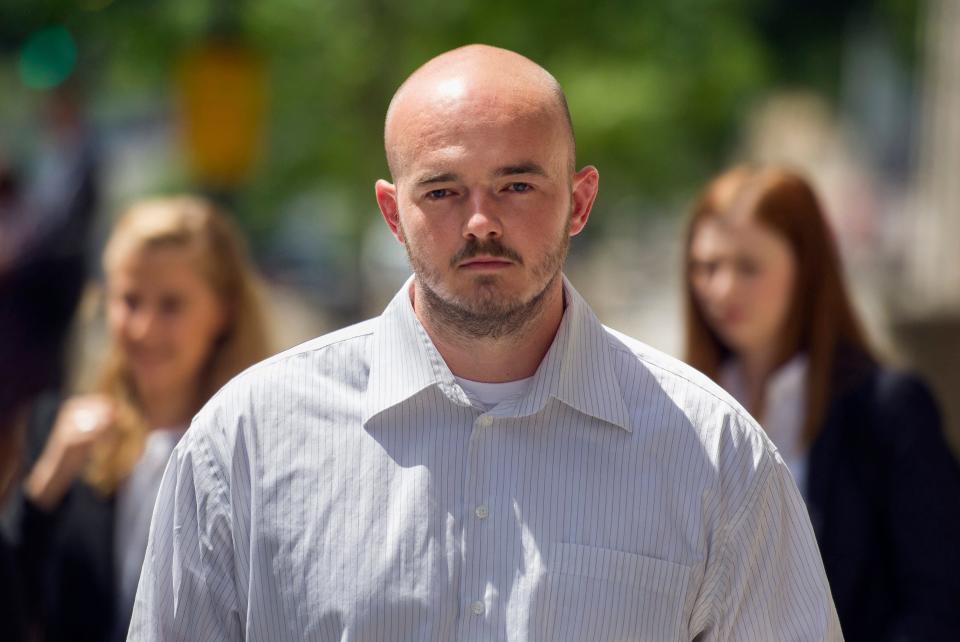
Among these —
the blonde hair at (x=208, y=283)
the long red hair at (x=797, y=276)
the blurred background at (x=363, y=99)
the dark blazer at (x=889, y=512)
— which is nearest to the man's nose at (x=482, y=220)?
the dark blazer at (x=889, y=512)

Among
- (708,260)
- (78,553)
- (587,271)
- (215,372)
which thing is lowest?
(78,553)

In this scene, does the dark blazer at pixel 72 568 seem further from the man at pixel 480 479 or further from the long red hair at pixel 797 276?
the long red hair at pixel 797 276

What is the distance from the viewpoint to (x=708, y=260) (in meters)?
4.26

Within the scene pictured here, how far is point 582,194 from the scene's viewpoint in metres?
2.75

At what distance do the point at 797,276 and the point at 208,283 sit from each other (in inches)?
70.9

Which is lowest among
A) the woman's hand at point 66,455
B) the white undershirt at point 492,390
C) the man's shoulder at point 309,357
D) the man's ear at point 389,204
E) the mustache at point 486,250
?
the woman's hand at point 66,455

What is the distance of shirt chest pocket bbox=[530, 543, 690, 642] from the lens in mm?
2428

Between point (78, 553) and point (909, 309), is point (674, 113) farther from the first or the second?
point (78, 553)

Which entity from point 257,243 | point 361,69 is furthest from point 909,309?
point 257,243

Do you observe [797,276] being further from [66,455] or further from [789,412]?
[66,455]

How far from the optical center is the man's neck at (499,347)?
2.60 m

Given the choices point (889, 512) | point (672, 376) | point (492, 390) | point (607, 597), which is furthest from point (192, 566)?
point (889, 512)

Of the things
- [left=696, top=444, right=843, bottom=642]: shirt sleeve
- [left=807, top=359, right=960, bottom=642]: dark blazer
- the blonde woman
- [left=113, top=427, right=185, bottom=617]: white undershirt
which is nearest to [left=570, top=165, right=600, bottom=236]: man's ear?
[left=696, top=444, right=843, bottom=642]: shirt sleeve

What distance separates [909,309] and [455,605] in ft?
26.4
